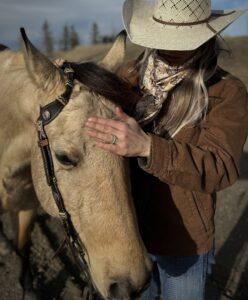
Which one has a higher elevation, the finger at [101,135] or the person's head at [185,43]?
the person's head at [185,43]

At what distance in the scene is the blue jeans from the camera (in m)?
2.65

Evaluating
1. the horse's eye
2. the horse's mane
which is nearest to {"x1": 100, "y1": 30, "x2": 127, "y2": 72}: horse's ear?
the horse's mane

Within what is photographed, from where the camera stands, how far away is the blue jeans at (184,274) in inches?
104

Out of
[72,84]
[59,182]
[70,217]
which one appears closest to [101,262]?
[70,217]

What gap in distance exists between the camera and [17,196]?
3.31 m

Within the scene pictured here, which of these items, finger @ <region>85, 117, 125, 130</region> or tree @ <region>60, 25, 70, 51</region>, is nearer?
finger @ <region>85, 117, 125, 130</region>

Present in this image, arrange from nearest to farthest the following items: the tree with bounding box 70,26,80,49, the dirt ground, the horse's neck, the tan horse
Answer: the tan horse < the horse's neck < the dirt ground < the tree with bounding box 70,26,80,49

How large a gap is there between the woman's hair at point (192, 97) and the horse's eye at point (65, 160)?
1.90 ft

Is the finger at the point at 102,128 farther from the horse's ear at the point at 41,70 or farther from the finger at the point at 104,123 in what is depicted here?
the horse's ear at the point at 41,70

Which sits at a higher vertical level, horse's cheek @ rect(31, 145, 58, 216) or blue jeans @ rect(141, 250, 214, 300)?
horse's cheek @ rect(31, 145, 58, 216)

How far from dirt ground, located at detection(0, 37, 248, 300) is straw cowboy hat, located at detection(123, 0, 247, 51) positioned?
2.82m

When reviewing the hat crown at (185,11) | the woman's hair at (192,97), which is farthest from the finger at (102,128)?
the hat crown at (185,11)

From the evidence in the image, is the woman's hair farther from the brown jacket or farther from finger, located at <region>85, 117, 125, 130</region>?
finger, located at <region>85, 117, 125, 130</region>

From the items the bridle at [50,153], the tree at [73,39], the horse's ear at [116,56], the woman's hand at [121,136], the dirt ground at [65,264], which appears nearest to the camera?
the woman's hand at [121,136]
